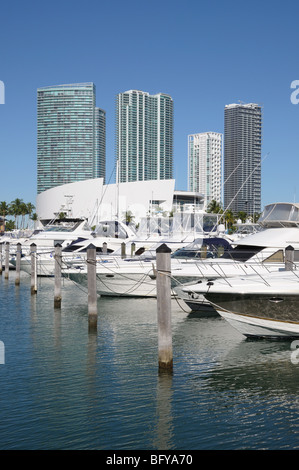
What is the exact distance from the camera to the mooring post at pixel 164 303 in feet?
37.3

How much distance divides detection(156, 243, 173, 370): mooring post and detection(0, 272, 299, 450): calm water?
0.61 metres

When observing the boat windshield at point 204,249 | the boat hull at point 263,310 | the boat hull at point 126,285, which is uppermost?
the boat windshield at point 204,249

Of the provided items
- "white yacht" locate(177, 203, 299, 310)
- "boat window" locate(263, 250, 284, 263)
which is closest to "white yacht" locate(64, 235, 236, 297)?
"white yacht" locate(177, 203, 299, 310)

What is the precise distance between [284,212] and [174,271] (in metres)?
7.02

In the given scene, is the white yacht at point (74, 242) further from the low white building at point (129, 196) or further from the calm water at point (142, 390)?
the low white building at point (129, 196)

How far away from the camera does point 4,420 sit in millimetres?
9328

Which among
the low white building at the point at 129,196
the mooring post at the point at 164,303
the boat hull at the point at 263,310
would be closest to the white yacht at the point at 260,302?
the boat hull at the point at 263,310

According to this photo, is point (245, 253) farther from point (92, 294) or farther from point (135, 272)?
point (92, 294)

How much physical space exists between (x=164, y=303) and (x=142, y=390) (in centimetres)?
182

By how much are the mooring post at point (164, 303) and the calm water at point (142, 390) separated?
610 mm

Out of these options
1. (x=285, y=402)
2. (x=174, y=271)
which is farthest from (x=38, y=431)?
(x=174, y=271)

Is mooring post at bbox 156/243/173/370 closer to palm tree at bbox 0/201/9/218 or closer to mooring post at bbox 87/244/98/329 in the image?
mooring post at bbox 87/244/98/329

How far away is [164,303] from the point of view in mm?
11344

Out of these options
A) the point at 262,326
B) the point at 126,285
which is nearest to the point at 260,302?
the point at 262,326
